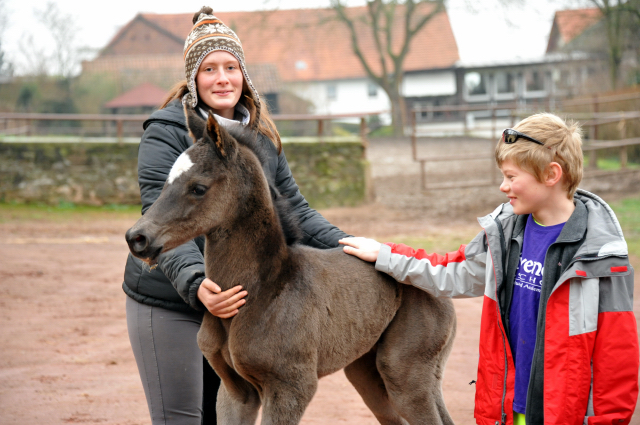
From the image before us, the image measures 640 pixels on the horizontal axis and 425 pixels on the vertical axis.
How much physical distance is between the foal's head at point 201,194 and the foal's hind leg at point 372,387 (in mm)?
1038

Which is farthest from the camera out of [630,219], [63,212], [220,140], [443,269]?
[63,212]

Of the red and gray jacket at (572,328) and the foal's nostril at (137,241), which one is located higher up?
the foal's nostril at (137,241)

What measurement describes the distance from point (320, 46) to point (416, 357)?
4259 cm

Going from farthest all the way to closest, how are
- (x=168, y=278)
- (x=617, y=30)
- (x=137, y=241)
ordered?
(x=617, y=30) < (x=168, y=278) < (x=137, y=241)

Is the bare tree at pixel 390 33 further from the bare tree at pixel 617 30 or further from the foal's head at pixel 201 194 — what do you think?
the foal's head at pixel 201 194

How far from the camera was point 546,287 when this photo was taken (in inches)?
89.7

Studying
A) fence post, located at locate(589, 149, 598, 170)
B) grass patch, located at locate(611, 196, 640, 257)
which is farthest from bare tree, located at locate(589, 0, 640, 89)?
grass patch, located at locate(611, 196, 640, 257)

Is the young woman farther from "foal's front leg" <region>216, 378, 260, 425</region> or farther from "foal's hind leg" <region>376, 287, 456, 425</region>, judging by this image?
"foal's hind leg" <region>376, 287, 456, 425</region>

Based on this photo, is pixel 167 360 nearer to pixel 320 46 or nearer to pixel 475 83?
pixel 475 83

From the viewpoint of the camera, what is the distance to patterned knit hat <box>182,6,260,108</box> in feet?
8.83

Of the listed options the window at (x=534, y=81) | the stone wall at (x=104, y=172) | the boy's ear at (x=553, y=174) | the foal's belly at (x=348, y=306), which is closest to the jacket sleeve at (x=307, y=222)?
the foal's belly at (x=348, y=306)

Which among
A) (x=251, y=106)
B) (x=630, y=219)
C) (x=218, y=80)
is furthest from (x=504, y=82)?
(x=218, y=80)

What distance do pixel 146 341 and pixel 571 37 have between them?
3020 cm

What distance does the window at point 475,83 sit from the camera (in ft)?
127
